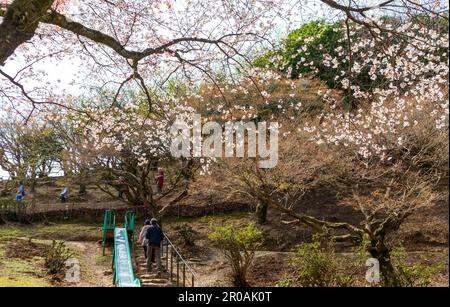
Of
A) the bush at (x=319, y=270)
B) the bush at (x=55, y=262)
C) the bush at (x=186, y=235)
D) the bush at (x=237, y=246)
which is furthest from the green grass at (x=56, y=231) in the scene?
the bush at (x=319, y=270)

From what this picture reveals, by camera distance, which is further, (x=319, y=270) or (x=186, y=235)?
(x=186, y=235)

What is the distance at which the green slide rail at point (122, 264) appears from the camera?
843 cm

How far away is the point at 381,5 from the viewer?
455 cm

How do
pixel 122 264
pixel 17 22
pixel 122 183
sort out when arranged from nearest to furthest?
1. pixel 17 22
2. pixel 122 264
3. pixel 122 183

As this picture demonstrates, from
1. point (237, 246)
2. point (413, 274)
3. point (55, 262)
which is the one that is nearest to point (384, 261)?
point (413, 274)

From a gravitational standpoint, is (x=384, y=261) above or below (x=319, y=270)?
above

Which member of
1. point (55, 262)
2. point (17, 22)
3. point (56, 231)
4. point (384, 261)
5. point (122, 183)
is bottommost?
point (55, 262)

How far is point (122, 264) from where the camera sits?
9.89 meters

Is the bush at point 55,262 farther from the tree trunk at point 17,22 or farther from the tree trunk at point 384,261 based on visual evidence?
the tree trunk at point 384,261

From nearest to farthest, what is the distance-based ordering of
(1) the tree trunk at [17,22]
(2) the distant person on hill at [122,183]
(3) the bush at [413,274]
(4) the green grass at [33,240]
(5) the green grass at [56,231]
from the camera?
(1) the tree trunk at [17,22]
(3) the bush at [413,274]
(4) the green grass at [33,240]
(5) the green grass at [56,231]
(2) the distant person on hill at [122,183]

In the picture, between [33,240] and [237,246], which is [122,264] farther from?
[33,240]

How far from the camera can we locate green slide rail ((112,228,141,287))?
8.43m

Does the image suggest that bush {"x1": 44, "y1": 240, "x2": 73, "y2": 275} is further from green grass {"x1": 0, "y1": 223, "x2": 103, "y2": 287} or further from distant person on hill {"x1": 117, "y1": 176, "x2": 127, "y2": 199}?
distant person on hill {"x1": 117, "y1": 176, "x2": 127, "y2": 199}

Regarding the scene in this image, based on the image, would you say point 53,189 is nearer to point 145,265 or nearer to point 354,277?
point 145,265
